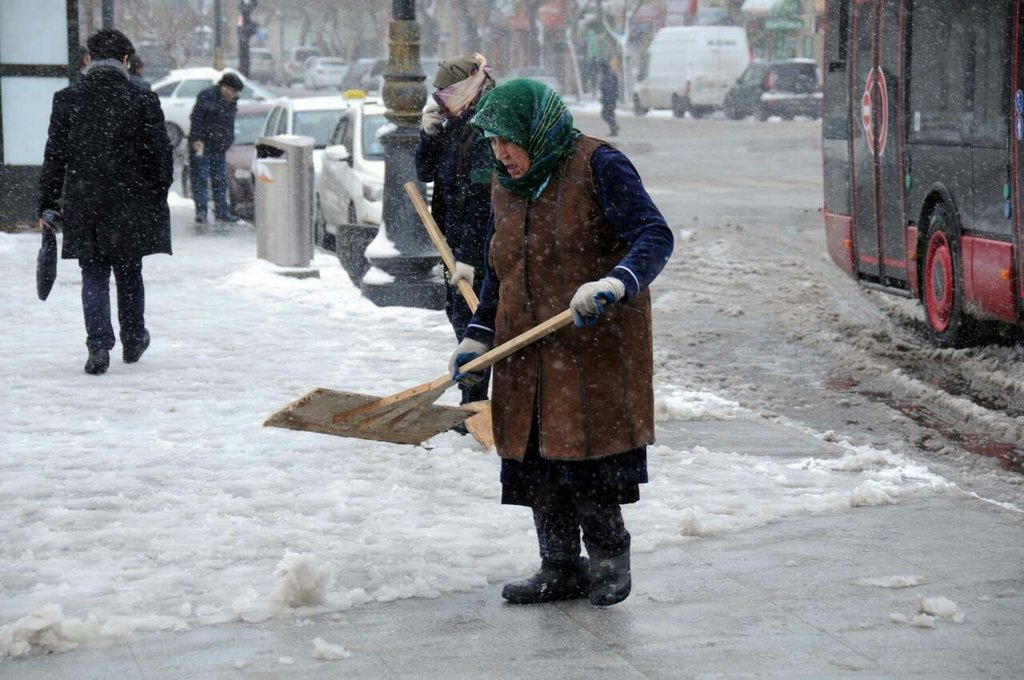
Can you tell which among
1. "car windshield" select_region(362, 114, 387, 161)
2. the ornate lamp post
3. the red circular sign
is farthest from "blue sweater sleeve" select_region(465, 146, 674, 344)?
"car windshield" select_region(362, 114, 387, 161)

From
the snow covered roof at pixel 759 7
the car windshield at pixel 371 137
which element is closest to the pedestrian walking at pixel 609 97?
the snow covered roof at pixel 759 7

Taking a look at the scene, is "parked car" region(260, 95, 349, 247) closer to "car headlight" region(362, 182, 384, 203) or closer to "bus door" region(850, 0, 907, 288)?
"car headlight" region(362, 182, 384, 203)

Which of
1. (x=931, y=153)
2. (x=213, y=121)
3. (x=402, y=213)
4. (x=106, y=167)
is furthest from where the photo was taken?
(x=213, y=121)

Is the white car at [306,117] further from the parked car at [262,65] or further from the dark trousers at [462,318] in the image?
the parked car at [262,65]

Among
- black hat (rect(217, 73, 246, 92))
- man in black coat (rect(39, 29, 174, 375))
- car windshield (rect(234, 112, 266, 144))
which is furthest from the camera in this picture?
car windshield (rect(234, 112, 266, 144))

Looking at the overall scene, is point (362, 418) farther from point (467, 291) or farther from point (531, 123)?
point (467, 291)

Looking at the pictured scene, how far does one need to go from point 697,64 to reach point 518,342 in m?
44.0

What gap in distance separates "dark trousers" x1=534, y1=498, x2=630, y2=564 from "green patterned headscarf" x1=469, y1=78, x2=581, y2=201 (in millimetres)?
938

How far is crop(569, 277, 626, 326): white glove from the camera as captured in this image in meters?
4.42

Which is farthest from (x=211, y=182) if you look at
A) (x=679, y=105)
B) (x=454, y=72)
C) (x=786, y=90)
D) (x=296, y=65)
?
(x=296, y=65)

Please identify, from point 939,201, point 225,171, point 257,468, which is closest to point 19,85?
point 225,171

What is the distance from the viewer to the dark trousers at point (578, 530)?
4844 mm

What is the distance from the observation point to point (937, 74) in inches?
424

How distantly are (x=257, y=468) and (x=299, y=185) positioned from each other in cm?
731
